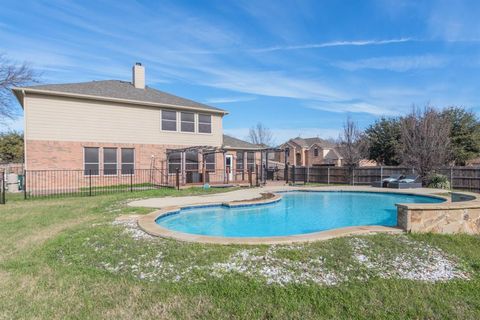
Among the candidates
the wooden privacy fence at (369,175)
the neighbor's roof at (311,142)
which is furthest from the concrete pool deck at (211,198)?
the neighbor's roof at (311,142)

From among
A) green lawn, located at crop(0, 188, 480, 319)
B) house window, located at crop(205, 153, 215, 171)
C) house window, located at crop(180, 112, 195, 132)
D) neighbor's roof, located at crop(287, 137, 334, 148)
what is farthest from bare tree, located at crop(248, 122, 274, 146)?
green lawn, located at crop(0, 188, 480, 319)

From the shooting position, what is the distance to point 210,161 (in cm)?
2223

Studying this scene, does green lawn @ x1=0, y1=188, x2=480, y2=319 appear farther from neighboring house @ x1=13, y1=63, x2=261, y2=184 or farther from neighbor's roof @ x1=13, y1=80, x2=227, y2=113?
neighbor's roof @ x1=13, y1=80, x2=227, y2=113

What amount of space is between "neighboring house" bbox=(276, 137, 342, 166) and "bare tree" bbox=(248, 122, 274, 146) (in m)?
4.38

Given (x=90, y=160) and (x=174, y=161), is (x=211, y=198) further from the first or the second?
(x=90, y=160)

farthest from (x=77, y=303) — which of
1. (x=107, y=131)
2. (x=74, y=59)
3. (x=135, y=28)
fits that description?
(x=74, y=59)

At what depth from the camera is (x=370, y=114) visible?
32.1m

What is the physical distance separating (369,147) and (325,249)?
90.2ft

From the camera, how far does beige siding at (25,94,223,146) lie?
16.0m

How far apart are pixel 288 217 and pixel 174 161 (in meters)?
12.2

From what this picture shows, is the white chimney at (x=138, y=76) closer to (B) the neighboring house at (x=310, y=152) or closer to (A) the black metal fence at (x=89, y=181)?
(A) the black metal fence at (x=89, y=181)

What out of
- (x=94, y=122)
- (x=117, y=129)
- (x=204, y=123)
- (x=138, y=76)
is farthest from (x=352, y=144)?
(x=94, y=122)

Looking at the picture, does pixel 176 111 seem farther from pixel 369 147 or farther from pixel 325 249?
pixel 369 147

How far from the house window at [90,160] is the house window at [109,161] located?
0.46 meters
